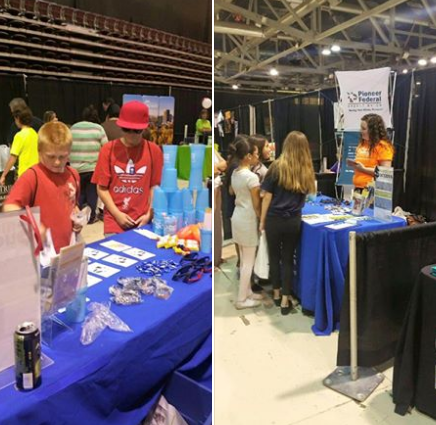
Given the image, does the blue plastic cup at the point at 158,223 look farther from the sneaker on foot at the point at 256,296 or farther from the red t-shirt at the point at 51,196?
the sneaker on foot at the point at 256,296

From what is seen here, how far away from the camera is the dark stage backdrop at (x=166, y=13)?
2161 mm

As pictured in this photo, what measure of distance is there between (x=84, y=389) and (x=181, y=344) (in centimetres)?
38

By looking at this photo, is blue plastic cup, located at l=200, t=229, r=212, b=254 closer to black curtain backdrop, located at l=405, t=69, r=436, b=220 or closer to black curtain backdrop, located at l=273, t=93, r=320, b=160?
black curtain backdrop, located at l=405, t=69, r=436, b=220

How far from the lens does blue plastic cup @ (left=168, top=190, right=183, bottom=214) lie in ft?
5.42

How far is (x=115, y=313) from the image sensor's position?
102cm

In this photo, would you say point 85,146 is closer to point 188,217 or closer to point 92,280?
point 188,217

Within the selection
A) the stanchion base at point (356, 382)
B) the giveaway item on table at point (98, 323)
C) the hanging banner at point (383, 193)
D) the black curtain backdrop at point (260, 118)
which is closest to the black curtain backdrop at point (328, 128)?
the black curtain backdrop at point (260, 118)

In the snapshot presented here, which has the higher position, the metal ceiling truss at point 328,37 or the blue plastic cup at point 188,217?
the metal ceiling truss at point 328,37

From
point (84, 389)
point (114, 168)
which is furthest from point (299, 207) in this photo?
point (84, 389)

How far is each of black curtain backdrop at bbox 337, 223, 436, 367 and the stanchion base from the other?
56mm

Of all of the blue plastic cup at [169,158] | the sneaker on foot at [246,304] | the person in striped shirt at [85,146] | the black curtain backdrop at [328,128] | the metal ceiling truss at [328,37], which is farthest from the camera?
the black curtain backdrop at [328,128]

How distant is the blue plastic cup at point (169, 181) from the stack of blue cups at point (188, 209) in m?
0.05

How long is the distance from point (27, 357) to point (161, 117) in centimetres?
491

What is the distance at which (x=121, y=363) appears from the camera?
3.01ft
